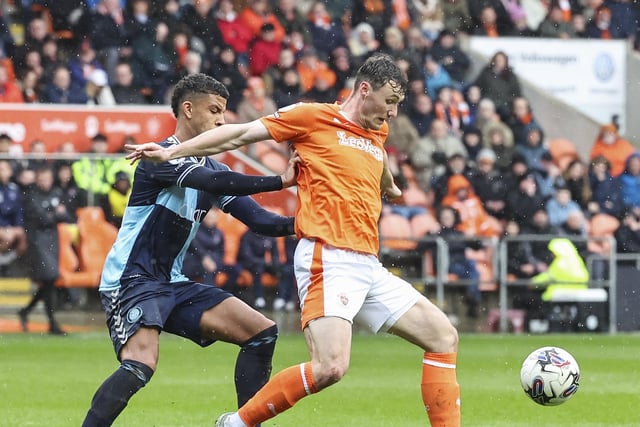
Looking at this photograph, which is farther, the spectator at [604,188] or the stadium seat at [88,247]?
the spectator at [604,188]

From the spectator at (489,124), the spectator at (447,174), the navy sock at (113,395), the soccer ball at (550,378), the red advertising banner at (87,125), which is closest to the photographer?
the navy sock at (113,395)

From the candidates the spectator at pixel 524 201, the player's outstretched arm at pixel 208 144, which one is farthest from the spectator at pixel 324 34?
the player's outstretched arm at pixel 208 144

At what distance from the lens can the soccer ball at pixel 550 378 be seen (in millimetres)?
7746

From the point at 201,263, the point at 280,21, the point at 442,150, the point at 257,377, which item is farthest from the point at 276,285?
the point at 257,377

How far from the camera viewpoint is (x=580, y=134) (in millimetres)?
21656

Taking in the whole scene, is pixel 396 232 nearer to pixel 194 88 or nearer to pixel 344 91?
pixel 344 91

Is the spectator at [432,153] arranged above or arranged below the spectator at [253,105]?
below

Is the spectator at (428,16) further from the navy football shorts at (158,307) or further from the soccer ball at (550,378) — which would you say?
the navy football shorts at (158,307)

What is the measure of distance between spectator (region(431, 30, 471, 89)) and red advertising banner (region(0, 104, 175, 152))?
5453 mm

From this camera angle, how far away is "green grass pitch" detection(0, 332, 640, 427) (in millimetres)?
9148

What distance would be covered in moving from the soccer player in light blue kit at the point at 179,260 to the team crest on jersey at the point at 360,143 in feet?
0.92

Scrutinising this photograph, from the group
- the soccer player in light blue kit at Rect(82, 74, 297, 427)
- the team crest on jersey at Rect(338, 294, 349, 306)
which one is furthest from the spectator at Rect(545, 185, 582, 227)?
the team crest on jersey at Rect(338, 294, 349, 306)

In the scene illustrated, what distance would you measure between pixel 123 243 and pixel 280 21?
13.8 metres

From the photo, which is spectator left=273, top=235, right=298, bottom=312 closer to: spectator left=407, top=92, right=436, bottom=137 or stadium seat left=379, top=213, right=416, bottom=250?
stadium seat left=379, top=213, right=416, bottom=250
